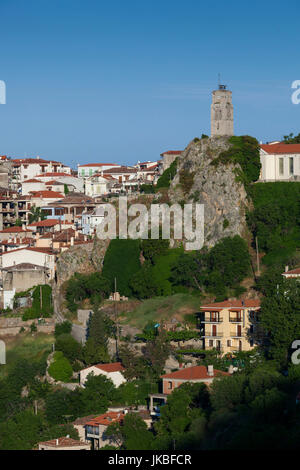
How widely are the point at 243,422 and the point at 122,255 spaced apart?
19.8 metres

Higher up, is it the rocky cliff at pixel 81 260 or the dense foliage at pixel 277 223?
the dense foliage at pixel 277 223

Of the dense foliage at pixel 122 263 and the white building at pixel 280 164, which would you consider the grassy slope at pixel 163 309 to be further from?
the white building at pixel 280 164

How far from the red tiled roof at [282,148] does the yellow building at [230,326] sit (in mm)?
12996

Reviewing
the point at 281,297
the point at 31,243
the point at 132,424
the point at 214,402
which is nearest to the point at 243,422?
the point at 214,402

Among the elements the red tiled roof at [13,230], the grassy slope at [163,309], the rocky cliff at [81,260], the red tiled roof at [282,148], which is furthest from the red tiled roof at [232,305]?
the red tiled roof at [13,230]

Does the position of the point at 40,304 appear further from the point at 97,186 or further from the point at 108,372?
the point at 97,186

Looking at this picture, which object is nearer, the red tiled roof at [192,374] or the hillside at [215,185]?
the red tiled roof at [192,374]

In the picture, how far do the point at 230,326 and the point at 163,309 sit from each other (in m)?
4.24

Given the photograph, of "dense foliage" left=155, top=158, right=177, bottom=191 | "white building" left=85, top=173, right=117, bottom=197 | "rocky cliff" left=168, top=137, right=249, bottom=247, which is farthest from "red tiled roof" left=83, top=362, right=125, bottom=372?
"white building" left=85, top=173, right=117, bottom=197

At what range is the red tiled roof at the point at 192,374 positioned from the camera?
4739 cm

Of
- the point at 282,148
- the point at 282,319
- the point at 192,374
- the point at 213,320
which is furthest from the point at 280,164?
the point at 192,374

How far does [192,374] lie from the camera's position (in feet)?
157

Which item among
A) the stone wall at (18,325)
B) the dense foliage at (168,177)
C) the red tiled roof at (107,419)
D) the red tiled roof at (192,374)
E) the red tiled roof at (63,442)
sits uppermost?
the dense foliage at (168,177)

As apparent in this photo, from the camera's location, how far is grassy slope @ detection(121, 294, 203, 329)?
53.8 meters
